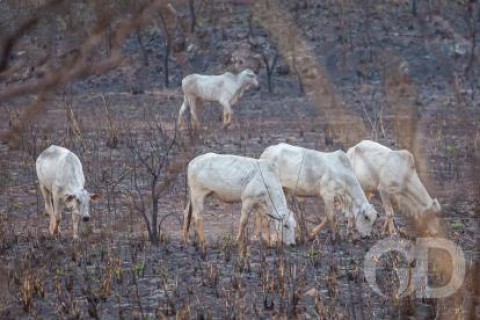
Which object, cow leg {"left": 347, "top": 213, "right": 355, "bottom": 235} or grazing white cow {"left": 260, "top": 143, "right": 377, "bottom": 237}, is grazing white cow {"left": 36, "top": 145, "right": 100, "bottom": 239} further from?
cow leg {"left": 347, "top": 213, "right": 355, "bottom": 235}

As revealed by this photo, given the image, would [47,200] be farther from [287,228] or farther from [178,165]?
[178,165]

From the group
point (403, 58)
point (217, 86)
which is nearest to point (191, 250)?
point (217, 86)

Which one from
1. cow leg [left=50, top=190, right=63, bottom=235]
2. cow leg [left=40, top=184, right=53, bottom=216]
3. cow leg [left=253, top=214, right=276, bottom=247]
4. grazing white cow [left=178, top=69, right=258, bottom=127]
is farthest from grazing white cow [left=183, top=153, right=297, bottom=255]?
grazing white cow [left=178, top=69, right=258, bottom=127]

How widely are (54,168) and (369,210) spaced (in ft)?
10.9

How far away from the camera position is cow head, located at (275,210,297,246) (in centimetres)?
923

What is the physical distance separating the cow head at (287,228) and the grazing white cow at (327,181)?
582 mm

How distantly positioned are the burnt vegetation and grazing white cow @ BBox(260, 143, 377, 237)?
0.96 ft

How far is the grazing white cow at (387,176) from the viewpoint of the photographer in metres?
10.4

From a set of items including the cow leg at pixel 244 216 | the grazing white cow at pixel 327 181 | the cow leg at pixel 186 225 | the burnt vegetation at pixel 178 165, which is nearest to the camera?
the burnt vegetation at pixel 178 165

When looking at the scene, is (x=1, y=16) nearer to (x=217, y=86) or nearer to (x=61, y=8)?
(x=61, y=8)

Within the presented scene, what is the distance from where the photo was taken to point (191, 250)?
346 inches

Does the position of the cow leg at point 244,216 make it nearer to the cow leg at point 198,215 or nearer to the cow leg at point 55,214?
the cow leg at point 198,215

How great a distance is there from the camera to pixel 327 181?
34.6ft

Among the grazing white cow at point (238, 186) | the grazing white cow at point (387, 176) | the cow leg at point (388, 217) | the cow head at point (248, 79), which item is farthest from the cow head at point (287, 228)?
the cow head at point (248, 79)
